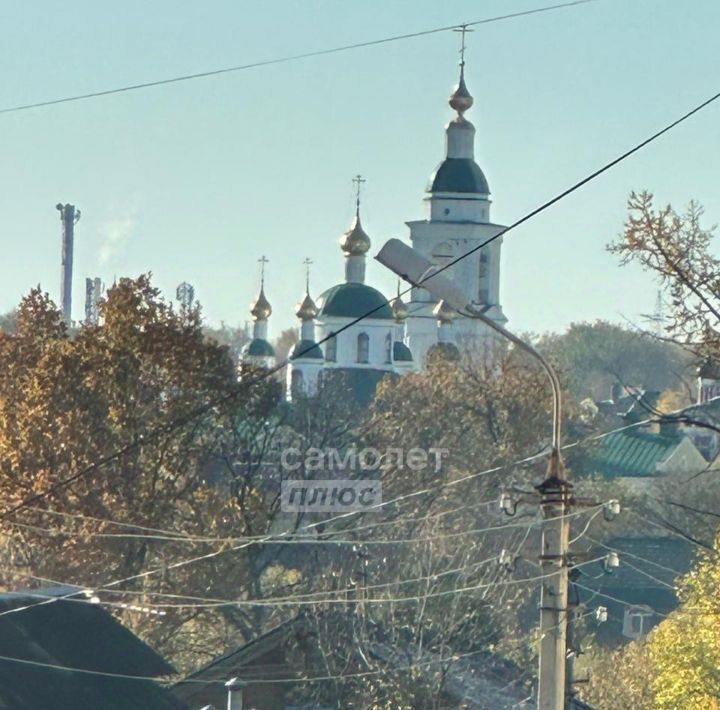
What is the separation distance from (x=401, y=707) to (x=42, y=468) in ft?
35.7

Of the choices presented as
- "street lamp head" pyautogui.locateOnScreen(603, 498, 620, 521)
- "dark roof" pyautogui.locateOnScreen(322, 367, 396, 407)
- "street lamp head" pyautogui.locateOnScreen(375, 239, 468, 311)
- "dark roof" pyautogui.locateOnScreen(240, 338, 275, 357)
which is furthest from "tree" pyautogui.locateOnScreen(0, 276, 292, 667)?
"dark roof" pyautogui.locateOnScreen(240, 338, 275, 357)

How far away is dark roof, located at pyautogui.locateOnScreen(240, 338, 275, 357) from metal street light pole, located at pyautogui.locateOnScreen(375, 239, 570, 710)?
3325 inches

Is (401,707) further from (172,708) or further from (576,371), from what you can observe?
(576,371)

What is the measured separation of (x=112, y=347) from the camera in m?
37.3

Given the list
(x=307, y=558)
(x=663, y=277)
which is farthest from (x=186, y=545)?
(x=663, y=277)

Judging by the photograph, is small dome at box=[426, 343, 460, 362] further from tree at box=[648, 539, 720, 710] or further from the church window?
tree at box=[648, 539, 720, 710]

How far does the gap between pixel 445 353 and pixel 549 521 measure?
215 feet

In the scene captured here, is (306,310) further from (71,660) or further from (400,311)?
(71,660)

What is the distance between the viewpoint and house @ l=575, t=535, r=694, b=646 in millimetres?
56188

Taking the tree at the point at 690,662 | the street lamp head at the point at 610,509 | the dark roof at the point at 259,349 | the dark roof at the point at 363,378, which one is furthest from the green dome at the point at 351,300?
the street lamp head at the point at 610,509

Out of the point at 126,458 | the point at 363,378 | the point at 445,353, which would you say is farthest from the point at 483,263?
the point at 126,458

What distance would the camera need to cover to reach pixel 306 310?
93.9 meters

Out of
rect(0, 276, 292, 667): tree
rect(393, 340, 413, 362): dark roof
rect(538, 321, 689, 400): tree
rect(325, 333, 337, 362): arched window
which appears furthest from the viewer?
rect(538, 321, 689, 400): tree

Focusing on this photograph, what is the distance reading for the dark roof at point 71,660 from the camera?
2092cm
